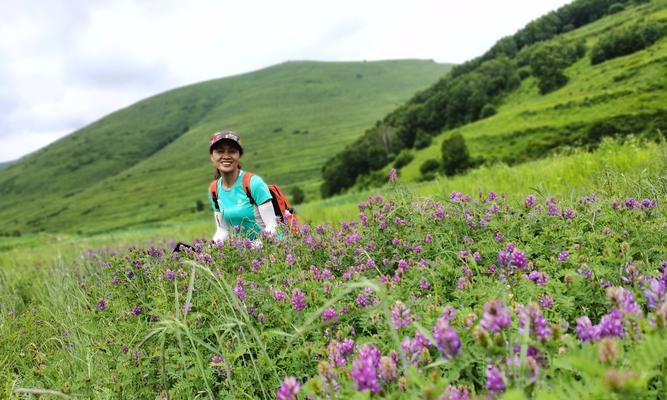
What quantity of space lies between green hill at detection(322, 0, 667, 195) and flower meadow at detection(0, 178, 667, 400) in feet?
101

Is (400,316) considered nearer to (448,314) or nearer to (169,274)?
(448,314)

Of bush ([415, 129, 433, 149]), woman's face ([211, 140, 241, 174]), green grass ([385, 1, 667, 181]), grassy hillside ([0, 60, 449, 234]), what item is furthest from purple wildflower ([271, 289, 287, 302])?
grassy hillside ([0, 60, 449, 234])

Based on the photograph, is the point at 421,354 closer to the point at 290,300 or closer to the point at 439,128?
the point at 290,300

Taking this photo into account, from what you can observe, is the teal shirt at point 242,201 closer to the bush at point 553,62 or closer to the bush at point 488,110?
the bush at point 553,62

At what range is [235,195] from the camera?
23.6 feet

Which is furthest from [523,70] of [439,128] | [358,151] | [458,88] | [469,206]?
[469,206]

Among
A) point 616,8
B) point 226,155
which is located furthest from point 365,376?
point 616,8

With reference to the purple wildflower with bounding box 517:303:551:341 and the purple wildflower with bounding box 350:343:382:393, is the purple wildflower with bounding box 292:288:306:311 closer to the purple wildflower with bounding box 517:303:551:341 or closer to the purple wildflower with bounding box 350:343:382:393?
the purple wildflower with bounding box 350:343:382:393

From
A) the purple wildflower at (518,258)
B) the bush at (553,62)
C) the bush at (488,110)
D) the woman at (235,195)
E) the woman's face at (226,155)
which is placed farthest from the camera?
the bush at (488,110)

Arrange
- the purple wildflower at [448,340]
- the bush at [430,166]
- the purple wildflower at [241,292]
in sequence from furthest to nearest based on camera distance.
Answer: the bush at [430,166] < the purple wildflower at [241,292] < the purple wildflower at [448,340]

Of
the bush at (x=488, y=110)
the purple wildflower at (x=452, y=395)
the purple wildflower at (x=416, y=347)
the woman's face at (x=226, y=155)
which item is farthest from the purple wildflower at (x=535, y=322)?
the bush at (x=488, y=110)

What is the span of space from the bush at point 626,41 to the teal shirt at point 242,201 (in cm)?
5598

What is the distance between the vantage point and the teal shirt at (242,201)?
6.91 meters

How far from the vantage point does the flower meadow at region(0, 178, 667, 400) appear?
62.9 inches
